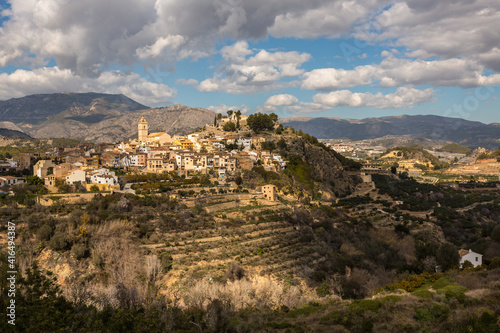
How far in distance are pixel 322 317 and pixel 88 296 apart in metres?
11.9

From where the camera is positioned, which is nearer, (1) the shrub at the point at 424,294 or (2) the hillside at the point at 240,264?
(2) the hillside at the point at 240,264

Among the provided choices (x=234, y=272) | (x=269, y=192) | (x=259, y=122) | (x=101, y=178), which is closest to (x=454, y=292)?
(x=234, y=272)

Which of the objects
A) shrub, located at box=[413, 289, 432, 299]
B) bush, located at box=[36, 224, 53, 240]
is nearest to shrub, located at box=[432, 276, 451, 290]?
shrub, located at box=[413, 289, 432, 299]

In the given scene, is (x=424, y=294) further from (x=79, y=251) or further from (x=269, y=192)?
(x=269, y=192)

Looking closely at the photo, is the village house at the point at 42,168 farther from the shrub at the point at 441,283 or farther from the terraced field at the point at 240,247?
the shrub at the point at 441,283

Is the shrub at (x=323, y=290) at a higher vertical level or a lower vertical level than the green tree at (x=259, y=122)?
lower

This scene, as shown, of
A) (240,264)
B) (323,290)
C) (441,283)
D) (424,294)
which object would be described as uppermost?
(424,294)

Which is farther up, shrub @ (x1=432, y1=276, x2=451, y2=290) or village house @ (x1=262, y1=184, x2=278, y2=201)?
village house @ (x1=262, y1=184, x2=278, y2=201)

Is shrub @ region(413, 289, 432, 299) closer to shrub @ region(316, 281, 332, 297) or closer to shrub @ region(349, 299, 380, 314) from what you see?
shrub @ region(349, 299, 380, 314)

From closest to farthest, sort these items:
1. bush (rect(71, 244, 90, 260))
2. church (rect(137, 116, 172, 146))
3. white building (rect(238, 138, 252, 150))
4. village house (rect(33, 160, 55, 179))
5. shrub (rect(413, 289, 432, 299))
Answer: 1. shrub (rect(413, 289, 432, 299))
2. bush (rect(71, 244, 90, 260))
3. village house (rect(33, 160, 55, 179))
4. white building (rect(238, 138, 252, 150))
5. church (rect(137, 116, 172, 146))

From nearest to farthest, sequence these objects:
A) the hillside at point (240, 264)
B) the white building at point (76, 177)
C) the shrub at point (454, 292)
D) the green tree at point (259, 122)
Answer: the hillside at point (240, 264)
the shrub at point (454, 292)
the white building at point (76, 177)
the green tree at point (259, 122)

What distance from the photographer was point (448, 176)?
284ft

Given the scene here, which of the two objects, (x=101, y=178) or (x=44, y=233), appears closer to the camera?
(x=44, y=233)

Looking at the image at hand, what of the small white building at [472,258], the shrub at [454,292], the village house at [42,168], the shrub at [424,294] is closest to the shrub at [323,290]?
the shrub at [424,294]
